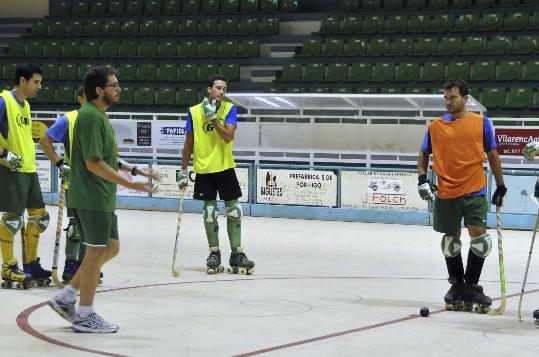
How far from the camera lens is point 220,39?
94.9ft

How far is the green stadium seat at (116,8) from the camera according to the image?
105 ft

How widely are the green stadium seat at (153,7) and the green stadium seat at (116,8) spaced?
0.89 meters

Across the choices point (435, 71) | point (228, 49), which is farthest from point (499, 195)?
point (228, 49)

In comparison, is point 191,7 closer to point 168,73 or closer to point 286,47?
point 168,73

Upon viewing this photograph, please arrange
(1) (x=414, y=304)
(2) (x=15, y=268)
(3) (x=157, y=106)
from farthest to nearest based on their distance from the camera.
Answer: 1. (3) (x=157, y=106)
2. (2) (x=15, y=268)
3. (1) (x=414, y=304)

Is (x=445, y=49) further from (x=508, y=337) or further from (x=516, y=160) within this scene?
(x=508, y=337)

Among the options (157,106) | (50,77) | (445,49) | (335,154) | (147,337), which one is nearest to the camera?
(147,337)

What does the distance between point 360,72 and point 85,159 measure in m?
18.4

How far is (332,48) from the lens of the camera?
26.5 meters

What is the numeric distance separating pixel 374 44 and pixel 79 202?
19135mm

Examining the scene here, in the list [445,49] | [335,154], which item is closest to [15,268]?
[335,154]

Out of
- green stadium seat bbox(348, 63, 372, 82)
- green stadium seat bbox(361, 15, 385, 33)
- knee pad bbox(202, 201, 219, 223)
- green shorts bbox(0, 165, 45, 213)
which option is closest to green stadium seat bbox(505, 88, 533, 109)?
green stadium seat bbox(348, 63, 372, 82)

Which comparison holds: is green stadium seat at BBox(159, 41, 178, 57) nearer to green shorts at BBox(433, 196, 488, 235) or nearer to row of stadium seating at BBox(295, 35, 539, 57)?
row of stadium seating at BBox(295, 35, 539, 57)

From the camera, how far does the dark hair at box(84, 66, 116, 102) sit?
743 cm
